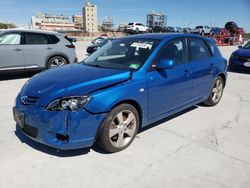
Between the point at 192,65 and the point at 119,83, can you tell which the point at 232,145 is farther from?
the point at 119,83

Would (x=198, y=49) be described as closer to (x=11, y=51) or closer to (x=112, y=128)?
(x=112, y=128)

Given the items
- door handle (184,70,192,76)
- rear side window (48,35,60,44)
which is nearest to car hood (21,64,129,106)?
door handle (184,70,192,76)

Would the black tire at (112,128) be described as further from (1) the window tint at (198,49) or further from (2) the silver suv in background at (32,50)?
(2) the silver suv in background at (32,50)

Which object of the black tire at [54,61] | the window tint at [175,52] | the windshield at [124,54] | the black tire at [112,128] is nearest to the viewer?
the black tire at [112,128]

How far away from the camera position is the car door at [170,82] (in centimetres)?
400

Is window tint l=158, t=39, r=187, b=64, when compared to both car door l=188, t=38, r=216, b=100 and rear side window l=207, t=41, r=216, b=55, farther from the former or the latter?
rear side window l=207, t=41, r=216, b=55

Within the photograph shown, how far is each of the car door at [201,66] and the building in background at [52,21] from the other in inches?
4725

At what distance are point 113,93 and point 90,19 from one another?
407 ft

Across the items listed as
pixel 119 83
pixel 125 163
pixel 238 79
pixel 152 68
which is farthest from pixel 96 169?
pixel 238 79

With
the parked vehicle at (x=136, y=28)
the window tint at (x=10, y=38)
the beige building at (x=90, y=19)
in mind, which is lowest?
the window tint at (x=10, y=38)

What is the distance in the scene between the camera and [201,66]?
16.9ft

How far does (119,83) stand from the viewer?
3545 millimetres

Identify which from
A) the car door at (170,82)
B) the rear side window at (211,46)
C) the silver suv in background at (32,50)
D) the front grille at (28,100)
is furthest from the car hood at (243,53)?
the front grille at (28,100)

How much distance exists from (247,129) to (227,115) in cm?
78
